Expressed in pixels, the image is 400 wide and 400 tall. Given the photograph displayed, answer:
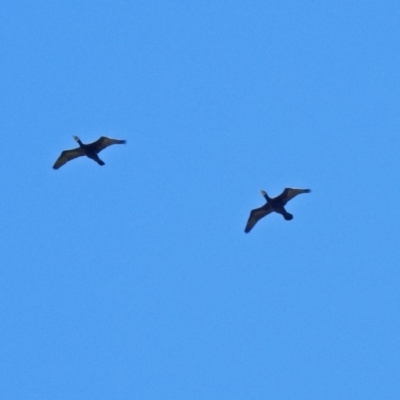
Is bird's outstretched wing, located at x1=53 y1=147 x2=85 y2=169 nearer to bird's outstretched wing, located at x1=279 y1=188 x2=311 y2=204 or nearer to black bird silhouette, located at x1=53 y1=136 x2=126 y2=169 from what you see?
black bird silhouette, located at x1=53 y1=136 x2=126 y2=169

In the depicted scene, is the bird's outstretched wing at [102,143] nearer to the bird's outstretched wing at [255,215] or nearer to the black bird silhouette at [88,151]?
the black bird silhouette at [88,151]

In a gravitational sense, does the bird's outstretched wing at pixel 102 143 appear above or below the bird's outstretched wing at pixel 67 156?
below

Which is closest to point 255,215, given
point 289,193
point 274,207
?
point 274,207

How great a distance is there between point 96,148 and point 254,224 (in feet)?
24.2

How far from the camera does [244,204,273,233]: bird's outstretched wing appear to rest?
72988mm

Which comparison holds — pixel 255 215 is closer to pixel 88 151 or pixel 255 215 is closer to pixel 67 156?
pixel 88 151

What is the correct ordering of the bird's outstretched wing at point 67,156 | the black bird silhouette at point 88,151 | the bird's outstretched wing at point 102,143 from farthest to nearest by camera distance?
the bird's outstretched wing at point 67,156
the black bird silhouette at point 88,151
the bird's outstretched wing at point 102,143

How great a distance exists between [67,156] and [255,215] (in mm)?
8339

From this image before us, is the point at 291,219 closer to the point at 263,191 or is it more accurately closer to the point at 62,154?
the point at 263,191

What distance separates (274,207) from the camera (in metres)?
72.5

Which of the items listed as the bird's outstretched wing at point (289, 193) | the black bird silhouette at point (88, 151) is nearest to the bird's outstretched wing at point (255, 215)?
the bird's outstretched wing at point (289, 193)

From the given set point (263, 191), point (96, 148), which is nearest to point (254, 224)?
point (263, 191)

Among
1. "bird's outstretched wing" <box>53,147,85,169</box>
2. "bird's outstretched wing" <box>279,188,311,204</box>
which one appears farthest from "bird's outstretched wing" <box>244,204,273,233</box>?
"bird's outstretched wing" <box>53,147,85,169</box>

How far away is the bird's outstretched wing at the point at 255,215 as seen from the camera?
239ft
